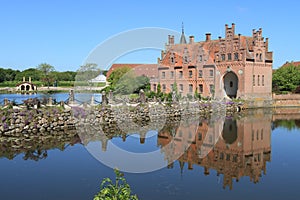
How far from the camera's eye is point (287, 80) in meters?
47.6

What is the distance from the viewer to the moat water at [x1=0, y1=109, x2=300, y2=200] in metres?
10.3

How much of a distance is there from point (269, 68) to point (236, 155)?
101 ft

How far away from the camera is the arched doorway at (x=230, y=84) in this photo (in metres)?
43.2

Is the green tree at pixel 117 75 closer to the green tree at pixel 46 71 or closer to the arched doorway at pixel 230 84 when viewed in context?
the arched doorway at pixel 230 84

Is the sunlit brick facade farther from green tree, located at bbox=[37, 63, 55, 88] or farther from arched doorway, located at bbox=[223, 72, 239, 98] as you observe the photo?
green tree, located at bbox=[37, 63, 55, 88]

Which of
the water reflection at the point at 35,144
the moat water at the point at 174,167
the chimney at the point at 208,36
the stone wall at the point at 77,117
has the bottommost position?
the moat water at the point at 174,167

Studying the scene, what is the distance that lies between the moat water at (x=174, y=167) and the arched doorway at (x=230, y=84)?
22.3 metres

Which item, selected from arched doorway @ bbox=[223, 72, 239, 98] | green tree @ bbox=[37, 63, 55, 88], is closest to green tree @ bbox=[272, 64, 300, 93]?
arched doorway @ bbox=[223, 72, 239, 98]

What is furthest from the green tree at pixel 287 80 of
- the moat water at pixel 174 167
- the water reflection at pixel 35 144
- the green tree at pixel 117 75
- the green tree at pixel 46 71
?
the green tree at pixel 46 71

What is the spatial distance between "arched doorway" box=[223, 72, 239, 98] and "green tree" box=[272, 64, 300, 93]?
8970 mm

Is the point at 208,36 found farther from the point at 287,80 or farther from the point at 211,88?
the point at 287,80

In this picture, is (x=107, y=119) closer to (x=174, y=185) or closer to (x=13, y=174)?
(x=13, y=174)

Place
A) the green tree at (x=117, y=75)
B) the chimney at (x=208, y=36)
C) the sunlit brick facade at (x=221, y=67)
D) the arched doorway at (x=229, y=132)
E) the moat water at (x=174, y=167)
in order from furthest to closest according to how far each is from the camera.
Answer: the green tree at (x=117, y=75), the chimney at (x=208, y=36), the sunlit brick facade at (x=221, y=67), the arched doorway at (x=229, y=132), the moat water at (x=174, y=167)

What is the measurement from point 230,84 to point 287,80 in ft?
33.8
